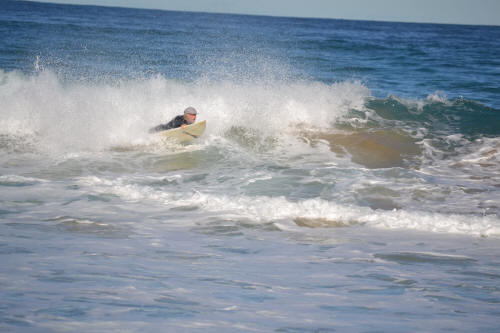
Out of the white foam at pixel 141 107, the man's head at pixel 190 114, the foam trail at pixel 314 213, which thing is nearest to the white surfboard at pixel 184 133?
the man's head at pixel 190 114

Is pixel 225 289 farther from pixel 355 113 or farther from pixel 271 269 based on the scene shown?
pixel 355 113

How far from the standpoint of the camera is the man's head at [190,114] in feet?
32.8

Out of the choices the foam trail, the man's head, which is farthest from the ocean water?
the man's head

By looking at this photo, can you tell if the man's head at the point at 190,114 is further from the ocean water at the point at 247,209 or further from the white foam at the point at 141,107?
the white foam at the point at 141,107

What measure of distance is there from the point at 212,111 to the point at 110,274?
963 cm

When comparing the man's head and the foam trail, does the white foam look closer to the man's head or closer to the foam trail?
the man's head

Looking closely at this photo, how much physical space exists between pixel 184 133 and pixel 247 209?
4.35 m

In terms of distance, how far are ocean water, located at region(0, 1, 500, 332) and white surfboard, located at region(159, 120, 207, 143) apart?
20 cm

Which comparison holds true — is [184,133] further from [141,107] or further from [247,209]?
[247,209]

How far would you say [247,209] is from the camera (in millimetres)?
6410

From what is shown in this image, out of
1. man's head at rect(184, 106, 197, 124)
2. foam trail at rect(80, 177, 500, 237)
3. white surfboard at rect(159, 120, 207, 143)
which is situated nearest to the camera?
foam trail at rect(80, 177, 500, 237)

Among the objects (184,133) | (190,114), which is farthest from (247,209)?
(184,133)

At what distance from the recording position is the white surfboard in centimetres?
1021

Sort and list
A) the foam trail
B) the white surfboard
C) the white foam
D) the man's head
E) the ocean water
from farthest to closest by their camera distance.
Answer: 1. the white foam
2. the white surfboard
3. the man's head
4. the foam trail
5. the ocean water
